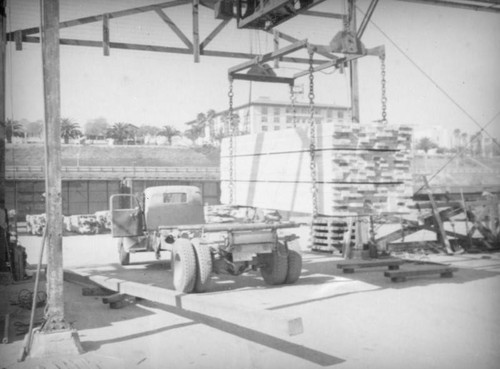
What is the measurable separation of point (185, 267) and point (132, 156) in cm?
5411

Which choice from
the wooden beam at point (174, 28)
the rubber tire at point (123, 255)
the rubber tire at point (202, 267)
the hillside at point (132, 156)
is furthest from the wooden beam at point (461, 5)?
the hillside at point (132, 156)

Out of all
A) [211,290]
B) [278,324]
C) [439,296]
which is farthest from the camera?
[211,290]

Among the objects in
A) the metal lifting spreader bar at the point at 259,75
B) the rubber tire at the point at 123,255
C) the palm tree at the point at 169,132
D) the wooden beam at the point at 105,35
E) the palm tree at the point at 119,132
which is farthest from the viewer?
the palm tree at the point at 169,132

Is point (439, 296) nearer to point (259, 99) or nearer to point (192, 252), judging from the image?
point (192, 252)

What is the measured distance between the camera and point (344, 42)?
9836 millimetres

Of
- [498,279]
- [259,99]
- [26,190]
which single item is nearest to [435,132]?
[259,99]

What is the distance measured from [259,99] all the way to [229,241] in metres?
110

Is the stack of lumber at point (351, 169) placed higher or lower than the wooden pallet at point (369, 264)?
higher

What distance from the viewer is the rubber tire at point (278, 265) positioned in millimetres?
9477

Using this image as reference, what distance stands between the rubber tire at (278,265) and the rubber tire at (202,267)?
4.24 ft

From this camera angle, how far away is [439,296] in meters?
8.38

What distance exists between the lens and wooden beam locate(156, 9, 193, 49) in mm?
10828

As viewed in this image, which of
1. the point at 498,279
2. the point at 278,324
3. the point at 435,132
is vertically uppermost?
the point at 435,132

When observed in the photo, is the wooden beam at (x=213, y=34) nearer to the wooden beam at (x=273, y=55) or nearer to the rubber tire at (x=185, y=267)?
the wooden beam at (x=273, y=55)
